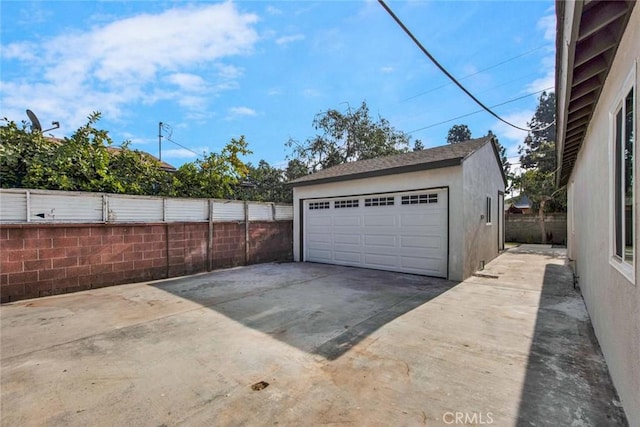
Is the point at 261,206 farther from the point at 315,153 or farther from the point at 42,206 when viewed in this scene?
the point at 315,153

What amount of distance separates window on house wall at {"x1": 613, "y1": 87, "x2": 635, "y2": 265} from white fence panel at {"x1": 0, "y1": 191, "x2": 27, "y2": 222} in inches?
348

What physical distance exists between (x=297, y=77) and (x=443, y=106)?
724cm

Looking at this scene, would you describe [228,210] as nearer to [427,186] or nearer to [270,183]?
[427,186]

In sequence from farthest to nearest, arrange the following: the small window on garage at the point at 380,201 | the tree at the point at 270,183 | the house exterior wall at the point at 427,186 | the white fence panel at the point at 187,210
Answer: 1. the tree at the point at 270,183
2. the small window on garage at the point at 380,201
3. the white fence panel at the point at 187,210
4. the house exterior wall at the point at 427,186

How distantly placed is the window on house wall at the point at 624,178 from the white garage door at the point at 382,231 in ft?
15.9

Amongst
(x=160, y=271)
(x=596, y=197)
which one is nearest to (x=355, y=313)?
(x=596, y=197)

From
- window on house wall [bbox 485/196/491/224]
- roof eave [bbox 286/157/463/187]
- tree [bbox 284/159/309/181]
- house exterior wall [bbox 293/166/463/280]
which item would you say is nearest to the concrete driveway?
house exterior wall [bbox 293/166/463/280]

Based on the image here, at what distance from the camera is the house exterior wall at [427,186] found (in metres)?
7.21

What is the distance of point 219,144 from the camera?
11.4 metres

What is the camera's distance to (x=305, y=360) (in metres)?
3.15

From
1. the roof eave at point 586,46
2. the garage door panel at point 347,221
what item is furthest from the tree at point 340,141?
the roof eave at point 586,46

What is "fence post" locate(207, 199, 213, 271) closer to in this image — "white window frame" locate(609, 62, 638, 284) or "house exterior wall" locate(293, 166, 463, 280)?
"house exterior wall" locate(293, 166, 463, 280)

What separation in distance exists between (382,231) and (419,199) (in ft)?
4.65

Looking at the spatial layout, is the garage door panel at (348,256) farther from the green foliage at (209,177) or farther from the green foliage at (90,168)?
the green foliage at (90,168)
